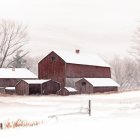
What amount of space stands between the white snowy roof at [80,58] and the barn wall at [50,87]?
461 cm

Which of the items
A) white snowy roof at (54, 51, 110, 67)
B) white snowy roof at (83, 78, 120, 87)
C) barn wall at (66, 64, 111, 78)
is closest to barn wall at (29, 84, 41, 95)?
barn wall at (66, 64, 111, 78)

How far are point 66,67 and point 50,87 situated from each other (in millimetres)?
4574

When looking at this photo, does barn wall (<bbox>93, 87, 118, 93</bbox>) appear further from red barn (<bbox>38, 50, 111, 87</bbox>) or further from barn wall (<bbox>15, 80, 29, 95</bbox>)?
barn wall (<bbox>15, 80, 29, 95</bbox>)

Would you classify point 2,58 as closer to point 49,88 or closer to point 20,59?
point 20,59

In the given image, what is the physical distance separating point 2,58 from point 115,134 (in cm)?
7132

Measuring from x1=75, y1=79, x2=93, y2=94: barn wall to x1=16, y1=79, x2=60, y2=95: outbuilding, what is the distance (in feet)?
13.3

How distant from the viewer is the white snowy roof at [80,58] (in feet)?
235

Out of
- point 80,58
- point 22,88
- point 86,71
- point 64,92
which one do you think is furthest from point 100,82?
point 22,88

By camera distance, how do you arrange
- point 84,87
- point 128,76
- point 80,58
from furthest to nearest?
1. point 128,76
2. point 80,58
3. point 84,87

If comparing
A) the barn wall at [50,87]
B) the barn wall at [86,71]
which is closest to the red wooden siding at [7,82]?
the barn wall at [50,87]

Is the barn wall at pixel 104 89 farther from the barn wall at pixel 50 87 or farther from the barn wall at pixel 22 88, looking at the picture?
the barn wall at pixel 22 88

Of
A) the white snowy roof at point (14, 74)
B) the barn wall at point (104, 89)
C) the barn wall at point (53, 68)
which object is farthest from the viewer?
the white snowy roof at point (14, 74)

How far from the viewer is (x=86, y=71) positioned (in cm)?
7488

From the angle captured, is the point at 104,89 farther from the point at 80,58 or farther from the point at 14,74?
the point at 14,74
